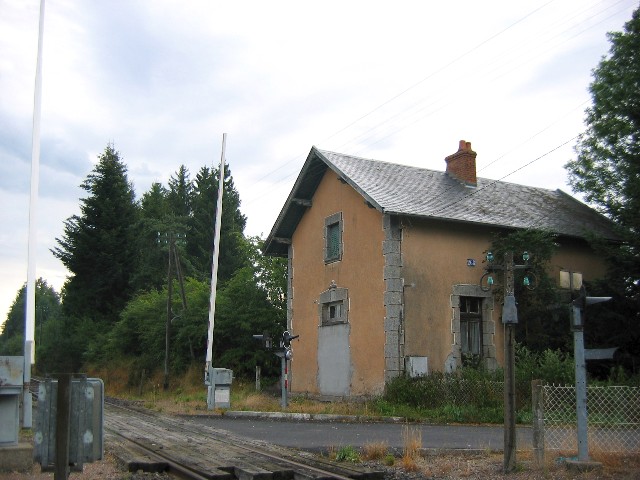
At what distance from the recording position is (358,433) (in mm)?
13352

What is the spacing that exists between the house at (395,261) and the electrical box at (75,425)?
554 inches

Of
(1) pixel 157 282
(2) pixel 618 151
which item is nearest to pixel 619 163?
(2) pixel 618 151

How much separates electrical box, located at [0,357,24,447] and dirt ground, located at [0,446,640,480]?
0.49m

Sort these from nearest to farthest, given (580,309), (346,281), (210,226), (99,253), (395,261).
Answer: (580,309) → (395,261) → (346,281) → (99,253) → (210,226)

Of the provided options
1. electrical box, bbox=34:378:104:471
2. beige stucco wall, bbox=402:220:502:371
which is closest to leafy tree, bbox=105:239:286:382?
beige stucco wall, bbox=402:220:502:371

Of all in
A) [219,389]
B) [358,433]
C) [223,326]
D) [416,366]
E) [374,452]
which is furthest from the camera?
[223,326]

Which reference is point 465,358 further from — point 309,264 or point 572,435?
point 572,435

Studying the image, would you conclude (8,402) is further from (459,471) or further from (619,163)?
(619,163)

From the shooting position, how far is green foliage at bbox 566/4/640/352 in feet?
62.6

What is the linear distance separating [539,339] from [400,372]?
4230 mm

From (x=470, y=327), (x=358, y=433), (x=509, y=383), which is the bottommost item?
(x=358, y=433)

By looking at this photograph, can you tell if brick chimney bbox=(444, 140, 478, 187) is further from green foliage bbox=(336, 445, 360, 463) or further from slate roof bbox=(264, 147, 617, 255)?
green foliage bbox=(336, 445, 360, 463)

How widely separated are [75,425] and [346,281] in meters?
16.7

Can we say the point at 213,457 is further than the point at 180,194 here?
No
